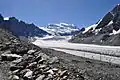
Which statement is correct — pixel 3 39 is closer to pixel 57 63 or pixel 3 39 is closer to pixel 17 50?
pixel 17 50

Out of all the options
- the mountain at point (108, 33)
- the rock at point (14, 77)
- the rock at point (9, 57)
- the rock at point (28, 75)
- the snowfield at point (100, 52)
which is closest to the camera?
→ the rock at point (28, 75)

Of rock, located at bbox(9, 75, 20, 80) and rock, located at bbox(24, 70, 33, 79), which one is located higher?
rock, located at bbox(24, 70, 33, 79)

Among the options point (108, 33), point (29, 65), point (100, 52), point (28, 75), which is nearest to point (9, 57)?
point (29, 65)

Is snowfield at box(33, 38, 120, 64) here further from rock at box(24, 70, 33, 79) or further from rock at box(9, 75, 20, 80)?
rock at box(9, 75, 20, 80)

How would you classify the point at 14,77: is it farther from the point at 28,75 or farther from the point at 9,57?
the point at 9,57

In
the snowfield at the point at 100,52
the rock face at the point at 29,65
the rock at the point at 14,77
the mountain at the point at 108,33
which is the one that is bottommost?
the snowfield at the point at 100,52

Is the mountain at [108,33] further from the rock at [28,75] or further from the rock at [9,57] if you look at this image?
the rock at [28,75]

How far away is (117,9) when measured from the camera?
192 metres

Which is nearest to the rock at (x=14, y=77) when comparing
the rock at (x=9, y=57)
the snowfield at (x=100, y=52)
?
the rock at (x=9, y=57)

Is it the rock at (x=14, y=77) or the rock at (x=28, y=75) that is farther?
the rock at (x=14, y=77)

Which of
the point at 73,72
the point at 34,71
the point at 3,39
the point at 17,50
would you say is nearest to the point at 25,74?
the point at 34,71

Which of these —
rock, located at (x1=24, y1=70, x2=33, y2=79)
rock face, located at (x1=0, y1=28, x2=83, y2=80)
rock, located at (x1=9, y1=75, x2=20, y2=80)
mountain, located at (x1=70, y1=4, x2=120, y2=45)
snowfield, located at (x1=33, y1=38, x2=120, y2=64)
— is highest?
mountain, located at (x1=70, y1=4, x2=120, y2=45)

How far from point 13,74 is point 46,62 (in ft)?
8.49

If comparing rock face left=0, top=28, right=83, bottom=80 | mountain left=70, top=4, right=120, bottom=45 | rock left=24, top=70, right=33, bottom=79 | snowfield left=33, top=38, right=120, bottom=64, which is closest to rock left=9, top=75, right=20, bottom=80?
rock face left=0, top=28, right=83, bottom=80
